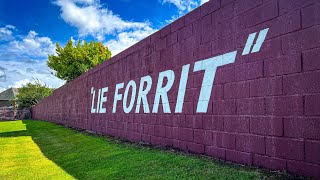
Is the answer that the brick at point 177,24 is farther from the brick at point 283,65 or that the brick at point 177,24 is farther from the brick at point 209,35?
the brick at point 283,65

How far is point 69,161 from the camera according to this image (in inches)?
266

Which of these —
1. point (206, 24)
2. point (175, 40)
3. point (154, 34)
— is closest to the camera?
point (206, 24)

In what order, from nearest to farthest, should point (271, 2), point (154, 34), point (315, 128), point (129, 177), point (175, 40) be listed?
point (315, 128) → point (271, 2) → point (129, 177) → point (175, 40) → point (154, 34)

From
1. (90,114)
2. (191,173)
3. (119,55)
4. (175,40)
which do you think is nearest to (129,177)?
(191,173)

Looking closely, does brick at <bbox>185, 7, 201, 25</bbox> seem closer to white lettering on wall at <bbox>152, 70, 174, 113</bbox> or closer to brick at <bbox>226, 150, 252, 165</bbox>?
white lettering on wall at <bbox>152, 70, 174, 113</bbox>

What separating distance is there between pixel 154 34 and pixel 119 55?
285cm

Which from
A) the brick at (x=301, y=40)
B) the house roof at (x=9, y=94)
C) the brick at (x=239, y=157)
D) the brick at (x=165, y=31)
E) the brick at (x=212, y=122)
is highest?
the house roof at (x=9, y=94)

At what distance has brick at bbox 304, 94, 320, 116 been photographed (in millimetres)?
3352

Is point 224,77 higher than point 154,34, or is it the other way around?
point 154,34

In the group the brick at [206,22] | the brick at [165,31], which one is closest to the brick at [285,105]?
the brick at [206,22]

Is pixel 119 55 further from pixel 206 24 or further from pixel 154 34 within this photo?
pixel 206 24

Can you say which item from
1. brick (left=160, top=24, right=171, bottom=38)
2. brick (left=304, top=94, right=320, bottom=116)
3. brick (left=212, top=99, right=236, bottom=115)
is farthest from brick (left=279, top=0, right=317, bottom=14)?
brick (left=160, top=24, right=171, bottom=38)

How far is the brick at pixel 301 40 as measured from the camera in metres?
3.40

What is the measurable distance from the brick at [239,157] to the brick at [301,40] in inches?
61.0
